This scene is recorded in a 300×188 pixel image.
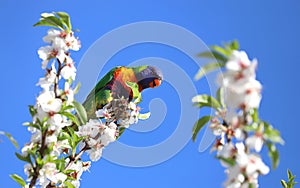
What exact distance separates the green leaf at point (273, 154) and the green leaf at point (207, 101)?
0.37 meters

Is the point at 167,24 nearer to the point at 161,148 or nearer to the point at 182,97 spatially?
the point at 182,97

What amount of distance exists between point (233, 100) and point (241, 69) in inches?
4.8

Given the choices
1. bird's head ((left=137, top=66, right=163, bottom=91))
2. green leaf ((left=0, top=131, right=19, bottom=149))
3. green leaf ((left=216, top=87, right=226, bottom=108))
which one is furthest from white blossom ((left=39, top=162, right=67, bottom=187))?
bird's head ((left=137, top=66, right=163, bottom=91))

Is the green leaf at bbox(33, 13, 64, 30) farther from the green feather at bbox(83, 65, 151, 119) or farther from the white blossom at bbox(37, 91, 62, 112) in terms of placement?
the green feather at bbox(83, 65, 151, 119)

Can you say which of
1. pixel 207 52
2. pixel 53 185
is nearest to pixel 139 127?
pixel 53 185

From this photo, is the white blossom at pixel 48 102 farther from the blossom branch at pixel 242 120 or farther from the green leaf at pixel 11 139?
the blossom branch at pixel 242 120

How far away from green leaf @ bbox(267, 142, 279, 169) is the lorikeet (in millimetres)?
2041

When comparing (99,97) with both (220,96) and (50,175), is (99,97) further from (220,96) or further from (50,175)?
(220,96)

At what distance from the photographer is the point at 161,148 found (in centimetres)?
355

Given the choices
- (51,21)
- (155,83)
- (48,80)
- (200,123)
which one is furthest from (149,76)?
(200,123)

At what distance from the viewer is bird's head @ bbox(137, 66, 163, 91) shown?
162 inches

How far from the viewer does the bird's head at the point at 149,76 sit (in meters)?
4.12

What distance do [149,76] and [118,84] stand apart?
1.12 ft

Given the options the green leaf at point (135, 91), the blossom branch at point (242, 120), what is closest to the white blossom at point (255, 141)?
the blossom branch at point (242, 120)
